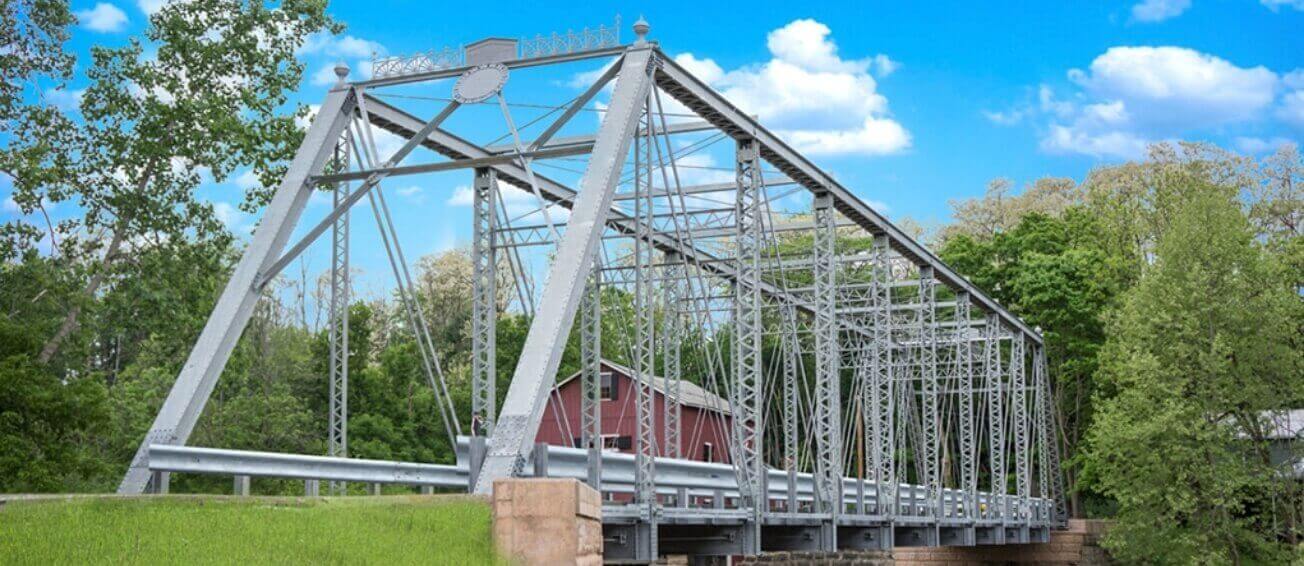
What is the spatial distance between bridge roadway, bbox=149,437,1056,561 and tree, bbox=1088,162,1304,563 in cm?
561

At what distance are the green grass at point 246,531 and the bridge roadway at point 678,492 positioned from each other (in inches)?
37.3

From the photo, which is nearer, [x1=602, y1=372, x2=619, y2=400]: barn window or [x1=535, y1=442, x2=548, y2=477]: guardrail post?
[x1=535, y1=442, x2=548, y2=477]: guardrail post

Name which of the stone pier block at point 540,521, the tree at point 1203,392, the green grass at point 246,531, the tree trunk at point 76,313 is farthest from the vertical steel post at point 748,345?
the tree at point 1203,392

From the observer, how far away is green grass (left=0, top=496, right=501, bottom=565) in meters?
11.2

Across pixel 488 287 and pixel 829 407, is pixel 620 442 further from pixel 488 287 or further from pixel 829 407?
pixel 488 287

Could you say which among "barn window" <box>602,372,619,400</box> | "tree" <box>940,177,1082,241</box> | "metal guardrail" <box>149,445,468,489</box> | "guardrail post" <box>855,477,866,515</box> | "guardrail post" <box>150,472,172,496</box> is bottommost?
"guardrail post" <box>855,477,866,515</box>

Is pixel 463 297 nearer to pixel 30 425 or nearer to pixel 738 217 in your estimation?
pixel 30 425

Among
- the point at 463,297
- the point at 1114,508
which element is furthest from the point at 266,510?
the point at 463,297

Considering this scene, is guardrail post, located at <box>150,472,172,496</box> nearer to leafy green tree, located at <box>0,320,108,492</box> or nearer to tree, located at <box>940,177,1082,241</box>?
leafy green tree, located at <box>0,320,108,492</box>

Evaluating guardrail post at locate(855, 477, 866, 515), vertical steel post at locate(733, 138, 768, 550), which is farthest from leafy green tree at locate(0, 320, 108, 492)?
guardrail post at locate(855, 477, 866, 515)

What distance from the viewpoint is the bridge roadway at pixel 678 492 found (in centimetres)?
1392

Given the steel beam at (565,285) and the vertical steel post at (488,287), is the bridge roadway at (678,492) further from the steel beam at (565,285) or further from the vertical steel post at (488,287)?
the vertical steel post at (488,287)

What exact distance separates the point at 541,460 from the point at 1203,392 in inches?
1010

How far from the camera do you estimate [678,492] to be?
18.5 m
